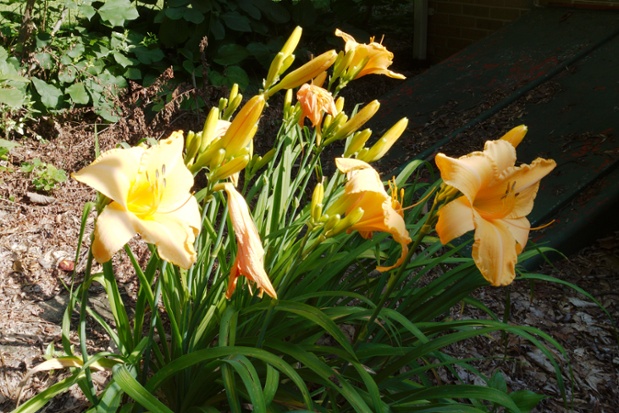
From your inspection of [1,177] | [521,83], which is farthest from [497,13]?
[1,177]

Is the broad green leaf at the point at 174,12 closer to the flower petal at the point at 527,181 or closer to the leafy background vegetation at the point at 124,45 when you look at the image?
the leafy background vegetation at the point at 124,45

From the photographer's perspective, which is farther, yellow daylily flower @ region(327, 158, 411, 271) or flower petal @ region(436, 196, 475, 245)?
yellow daylily flower @ region(327, 158, 411, 271)

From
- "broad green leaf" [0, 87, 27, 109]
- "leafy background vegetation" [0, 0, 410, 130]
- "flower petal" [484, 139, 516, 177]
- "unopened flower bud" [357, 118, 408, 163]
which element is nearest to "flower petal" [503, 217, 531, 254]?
"flower petal" [484, 139, 516, 177]

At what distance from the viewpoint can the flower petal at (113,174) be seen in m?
1.39

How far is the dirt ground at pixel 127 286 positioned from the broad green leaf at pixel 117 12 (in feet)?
2.13

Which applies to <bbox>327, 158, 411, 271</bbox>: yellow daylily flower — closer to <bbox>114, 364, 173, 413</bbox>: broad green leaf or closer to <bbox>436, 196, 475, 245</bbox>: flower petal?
<bbox>436, 196, 475, 245</bbox>: flower petal

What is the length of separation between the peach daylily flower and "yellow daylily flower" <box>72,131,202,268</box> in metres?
0.34

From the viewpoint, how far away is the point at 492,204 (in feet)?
5.15

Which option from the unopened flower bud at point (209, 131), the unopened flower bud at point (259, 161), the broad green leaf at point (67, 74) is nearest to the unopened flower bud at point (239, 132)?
the unopened flower bud at point (209, 131)

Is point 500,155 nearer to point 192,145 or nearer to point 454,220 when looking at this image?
point 454,220

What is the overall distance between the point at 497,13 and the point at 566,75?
4.82 ft

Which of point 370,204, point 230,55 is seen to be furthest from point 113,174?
point 230,55

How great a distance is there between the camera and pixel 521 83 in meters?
4.43

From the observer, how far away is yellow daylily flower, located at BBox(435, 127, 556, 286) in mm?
1455
